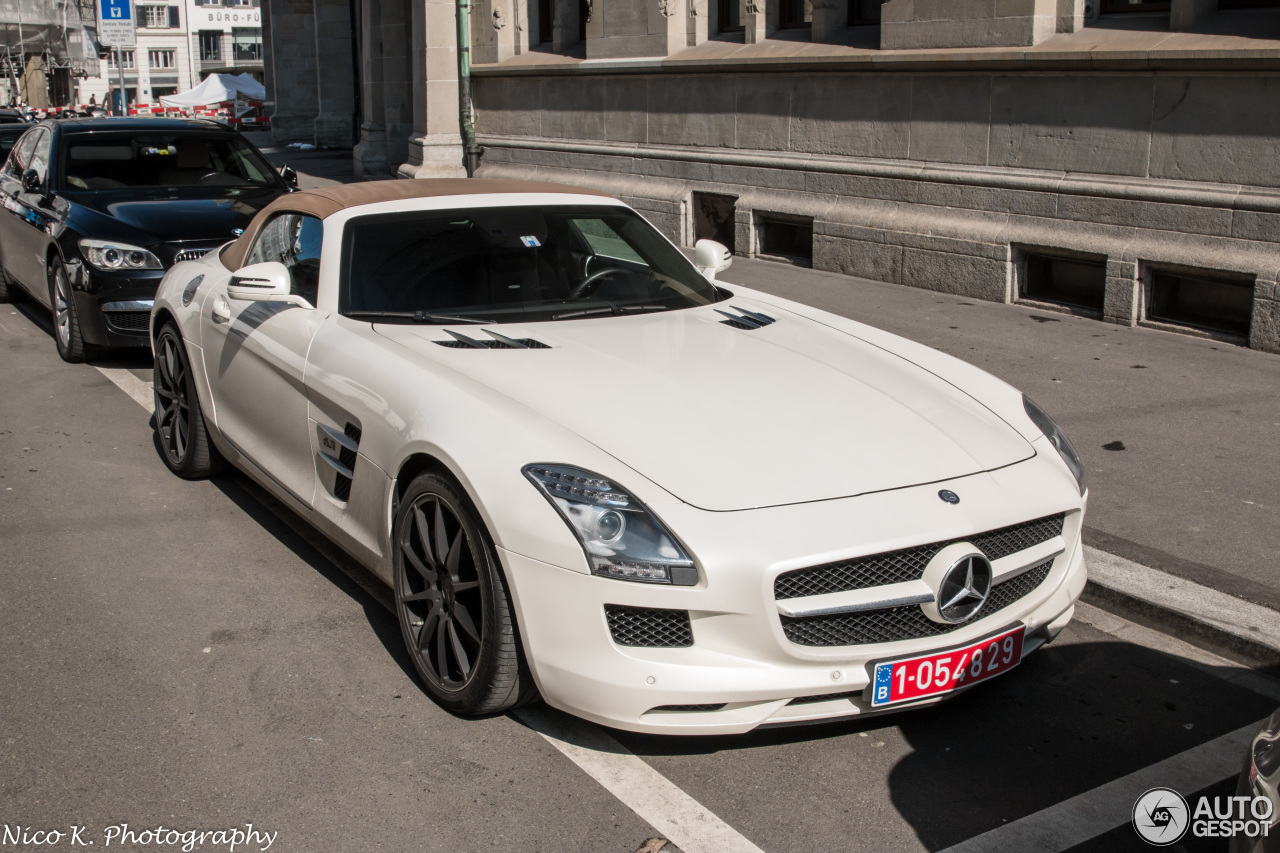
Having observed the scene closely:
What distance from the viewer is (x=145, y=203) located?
8.77m

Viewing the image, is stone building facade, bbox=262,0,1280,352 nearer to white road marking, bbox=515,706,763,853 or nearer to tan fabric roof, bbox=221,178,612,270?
tan fabric roof, bbox=221,178,612,270

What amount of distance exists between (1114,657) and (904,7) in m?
7.79

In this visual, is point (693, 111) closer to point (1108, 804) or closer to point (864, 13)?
point (864, 13)

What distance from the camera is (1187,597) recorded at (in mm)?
4527

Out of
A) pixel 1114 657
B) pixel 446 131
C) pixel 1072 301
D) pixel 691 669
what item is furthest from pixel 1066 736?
pixel 446 131

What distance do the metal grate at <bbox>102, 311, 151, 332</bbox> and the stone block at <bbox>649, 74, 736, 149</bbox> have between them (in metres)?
6.67

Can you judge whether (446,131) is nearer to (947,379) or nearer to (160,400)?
(160,400)

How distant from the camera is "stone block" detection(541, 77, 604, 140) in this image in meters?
15.0

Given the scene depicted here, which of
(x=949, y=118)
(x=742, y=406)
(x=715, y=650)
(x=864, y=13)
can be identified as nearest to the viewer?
(x=715, y=650)

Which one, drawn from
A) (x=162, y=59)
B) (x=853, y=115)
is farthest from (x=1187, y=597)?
(x=162, y=59)

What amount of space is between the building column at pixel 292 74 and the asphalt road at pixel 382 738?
33.2 meters

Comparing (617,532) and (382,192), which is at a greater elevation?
(382,192)

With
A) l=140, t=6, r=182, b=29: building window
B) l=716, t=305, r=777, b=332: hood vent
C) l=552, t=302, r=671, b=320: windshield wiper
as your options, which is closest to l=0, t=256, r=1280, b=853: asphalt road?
l=552, t=302, r=671, b=320: windshield wiper

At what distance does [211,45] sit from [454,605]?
341 feet
